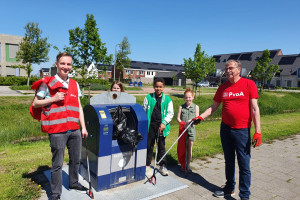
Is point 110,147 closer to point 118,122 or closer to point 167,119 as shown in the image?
point 118,122

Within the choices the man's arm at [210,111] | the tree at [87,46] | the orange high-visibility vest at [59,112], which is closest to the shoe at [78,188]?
the orange high-visibility vest at [59,112]

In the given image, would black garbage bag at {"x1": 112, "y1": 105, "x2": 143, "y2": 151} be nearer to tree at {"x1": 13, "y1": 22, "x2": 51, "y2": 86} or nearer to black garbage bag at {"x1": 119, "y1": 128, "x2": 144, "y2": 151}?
black garbage bag at {"x1": 119, "y1": 128, "x2": 144, "y2": 151}

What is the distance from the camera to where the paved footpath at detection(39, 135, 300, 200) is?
3477mm

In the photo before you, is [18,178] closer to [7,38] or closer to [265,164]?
[265,164]

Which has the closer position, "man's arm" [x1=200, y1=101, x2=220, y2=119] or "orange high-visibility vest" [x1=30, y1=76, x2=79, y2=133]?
"orange high-visibility vest" [x1=30, y1=76, x2=79, y2=133]

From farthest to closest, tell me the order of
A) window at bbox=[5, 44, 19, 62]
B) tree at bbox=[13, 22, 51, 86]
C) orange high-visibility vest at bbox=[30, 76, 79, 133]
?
window at bbox=[5, 44, 19, 62]
tree at bbox=[13, 22, 51, 86]
orange high-visibility vest at bbox=[30, 76, 79, 133]

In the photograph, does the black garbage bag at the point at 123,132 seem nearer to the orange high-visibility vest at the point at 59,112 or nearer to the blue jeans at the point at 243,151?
the orange high-visibility vest at the point at 59,112

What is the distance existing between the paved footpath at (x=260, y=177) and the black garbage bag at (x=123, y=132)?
0.96 m

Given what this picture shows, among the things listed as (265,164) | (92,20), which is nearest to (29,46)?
(92,20)

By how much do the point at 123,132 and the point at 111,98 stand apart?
69 centimetres

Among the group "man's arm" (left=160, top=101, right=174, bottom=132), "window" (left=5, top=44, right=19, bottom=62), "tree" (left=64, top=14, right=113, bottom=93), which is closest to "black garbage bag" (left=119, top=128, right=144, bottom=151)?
"man's arm" (left=160, top=101, right=174, bottom=132)

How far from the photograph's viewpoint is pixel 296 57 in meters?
51.5

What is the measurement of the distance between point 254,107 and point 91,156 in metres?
2.64

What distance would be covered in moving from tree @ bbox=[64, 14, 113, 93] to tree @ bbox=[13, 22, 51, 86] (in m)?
12.3
